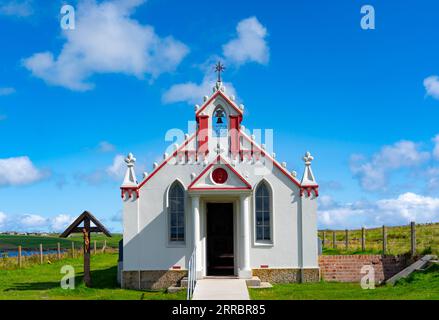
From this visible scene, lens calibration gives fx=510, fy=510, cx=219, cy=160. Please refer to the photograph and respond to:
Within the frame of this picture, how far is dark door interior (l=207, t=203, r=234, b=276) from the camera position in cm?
2034

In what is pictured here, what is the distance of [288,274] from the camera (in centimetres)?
2005

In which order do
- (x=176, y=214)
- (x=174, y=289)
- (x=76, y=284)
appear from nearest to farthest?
1. (x=174, y=289)
2. (x=176, y=214)
3. (x=76, y=284)

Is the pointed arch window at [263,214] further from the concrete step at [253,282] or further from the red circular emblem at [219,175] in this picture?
the concrete step at [253,282]

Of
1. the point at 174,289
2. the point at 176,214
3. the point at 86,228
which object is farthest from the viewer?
the point at 86,228

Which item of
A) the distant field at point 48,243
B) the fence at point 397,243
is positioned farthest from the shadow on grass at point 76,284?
the distant field at point 48,243

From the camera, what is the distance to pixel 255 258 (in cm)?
2005

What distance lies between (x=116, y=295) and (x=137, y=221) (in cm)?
322

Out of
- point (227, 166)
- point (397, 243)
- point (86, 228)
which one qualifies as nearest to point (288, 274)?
point (227, 166)

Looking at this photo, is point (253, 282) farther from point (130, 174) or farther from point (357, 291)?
point (130, 174)

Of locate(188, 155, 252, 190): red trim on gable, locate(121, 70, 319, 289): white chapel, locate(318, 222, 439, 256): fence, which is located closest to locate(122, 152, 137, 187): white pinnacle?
locate(121, 70, 319, 289): white chapel

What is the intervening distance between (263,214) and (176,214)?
11.3ft

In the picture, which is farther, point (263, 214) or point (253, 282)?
point (263, 214)
